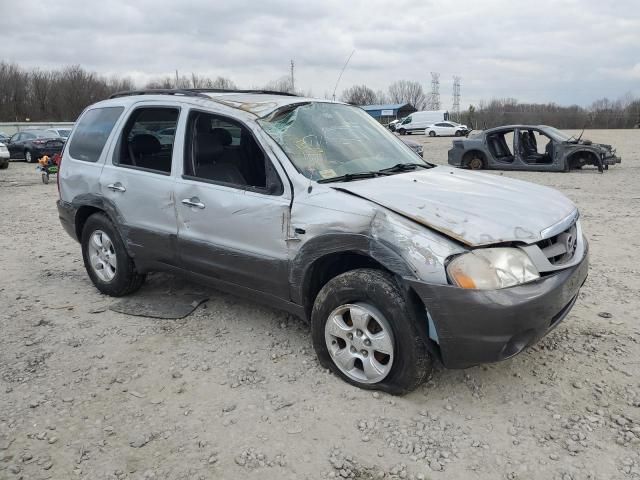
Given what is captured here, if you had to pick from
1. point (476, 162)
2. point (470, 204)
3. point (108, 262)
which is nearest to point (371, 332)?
point (470, 204)

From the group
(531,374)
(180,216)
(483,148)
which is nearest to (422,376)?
(531,374)

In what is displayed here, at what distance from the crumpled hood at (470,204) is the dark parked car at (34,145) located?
2147 cm

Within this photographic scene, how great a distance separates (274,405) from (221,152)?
209cm

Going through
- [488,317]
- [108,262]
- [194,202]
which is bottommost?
[108,262]

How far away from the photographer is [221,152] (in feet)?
13.9

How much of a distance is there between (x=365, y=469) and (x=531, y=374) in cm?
142

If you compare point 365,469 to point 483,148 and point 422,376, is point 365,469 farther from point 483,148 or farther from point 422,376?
point 483,148

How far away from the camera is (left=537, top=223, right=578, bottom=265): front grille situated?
9.90 feet

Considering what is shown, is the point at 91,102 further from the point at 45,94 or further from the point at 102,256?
the point at 102,256

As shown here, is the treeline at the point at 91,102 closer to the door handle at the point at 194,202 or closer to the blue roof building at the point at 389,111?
the blue roof building at the point at 389,111

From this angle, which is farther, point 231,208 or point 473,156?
point 473,156

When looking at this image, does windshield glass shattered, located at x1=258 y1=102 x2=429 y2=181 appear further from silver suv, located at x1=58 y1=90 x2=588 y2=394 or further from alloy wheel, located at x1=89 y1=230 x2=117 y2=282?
alloy wheel, located at x1=89 y1=230 x2=117 y2=282

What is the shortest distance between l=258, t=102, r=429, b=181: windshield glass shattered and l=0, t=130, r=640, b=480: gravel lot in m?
1.35

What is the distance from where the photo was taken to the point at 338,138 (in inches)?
156
